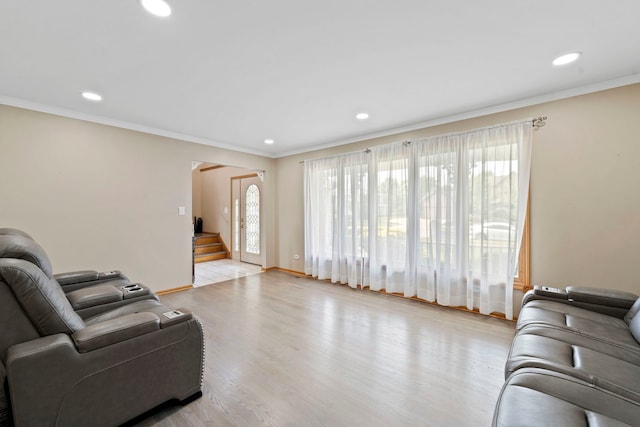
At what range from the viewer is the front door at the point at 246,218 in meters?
6.24

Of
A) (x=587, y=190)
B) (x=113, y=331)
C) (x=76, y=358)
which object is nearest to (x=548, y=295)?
(x=587, y=190)

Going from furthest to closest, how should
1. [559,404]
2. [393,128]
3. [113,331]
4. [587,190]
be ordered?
[393,128]
[587,190]
[113,331]
[559,404]

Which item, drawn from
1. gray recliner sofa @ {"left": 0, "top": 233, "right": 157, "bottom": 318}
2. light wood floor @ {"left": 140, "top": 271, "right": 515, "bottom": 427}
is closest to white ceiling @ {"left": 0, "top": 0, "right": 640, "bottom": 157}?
gray recliner sofa @ {"left": 0, "top": 233, "right": 157, "bottom": 318}

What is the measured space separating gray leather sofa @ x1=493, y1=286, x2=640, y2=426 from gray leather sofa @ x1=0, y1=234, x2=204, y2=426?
1.80 metres

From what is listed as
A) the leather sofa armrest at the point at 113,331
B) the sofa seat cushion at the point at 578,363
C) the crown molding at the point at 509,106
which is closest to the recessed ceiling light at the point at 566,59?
the crown molding at the point at 509,106

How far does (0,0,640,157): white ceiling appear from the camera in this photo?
1635mm

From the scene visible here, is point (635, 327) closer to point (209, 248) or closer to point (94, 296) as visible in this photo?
point (94, 296)

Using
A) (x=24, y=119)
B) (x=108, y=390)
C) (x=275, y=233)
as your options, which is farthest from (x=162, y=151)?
(x=108, y=390)

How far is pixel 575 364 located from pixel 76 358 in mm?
2558

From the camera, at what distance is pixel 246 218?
6590mm

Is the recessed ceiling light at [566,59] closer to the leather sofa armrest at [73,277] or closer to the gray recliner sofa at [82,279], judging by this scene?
the gray recliner sofa at [82,279]

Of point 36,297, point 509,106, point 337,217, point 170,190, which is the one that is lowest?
point 36,297

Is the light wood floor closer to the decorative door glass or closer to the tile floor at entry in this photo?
the tile floor at entry

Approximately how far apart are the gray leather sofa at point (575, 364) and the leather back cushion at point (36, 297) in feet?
7.03
